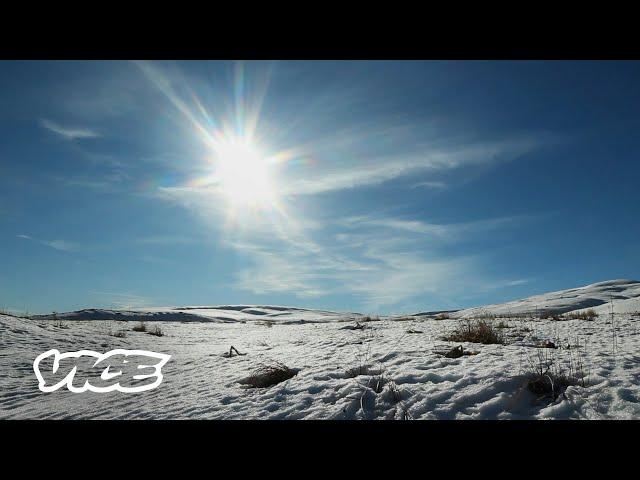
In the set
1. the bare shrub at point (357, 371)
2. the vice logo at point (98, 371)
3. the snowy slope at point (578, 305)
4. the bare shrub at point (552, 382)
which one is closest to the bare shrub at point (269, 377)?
the bare shrub at point (357, 371)

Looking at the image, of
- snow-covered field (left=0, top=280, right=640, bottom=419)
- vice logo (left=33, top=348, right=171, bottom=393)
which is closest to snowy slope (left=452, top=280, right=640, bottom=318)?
snow-covered field (left=0, top=280, right=640, bottom=419)

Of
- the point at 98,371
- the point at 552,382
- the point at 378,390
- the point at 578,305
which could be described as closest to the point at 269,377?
the point at 378,390

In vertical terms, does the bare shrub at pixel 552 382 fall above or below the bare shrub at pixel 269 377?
above

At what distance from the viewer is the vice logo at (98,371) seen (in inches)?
210

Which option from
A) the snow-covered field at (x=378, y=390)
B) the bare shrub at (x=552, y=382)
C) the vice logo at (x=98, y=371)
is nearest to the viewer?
the snow-covered field at (x=378, y=390)

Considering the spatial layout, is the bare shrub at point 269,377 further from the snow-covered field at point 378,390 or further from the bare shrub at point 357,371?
the bare shrub at point 357,371

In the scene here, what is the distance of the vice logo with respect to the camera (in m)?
5.33

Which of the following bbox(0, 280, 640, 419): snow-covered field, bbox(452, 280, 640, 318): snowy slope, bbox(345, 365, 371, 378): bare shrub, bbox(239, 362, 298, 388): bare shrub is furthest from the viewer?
bbox(452, 280, 640, 318): snowy slope

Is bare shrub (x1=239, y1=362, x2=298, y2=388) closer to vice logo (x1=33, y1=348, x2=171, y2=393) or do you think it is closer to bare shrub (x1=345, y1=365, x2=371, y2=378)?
bare shrub (x1=345, y1=365, x2=371, y2=378)
